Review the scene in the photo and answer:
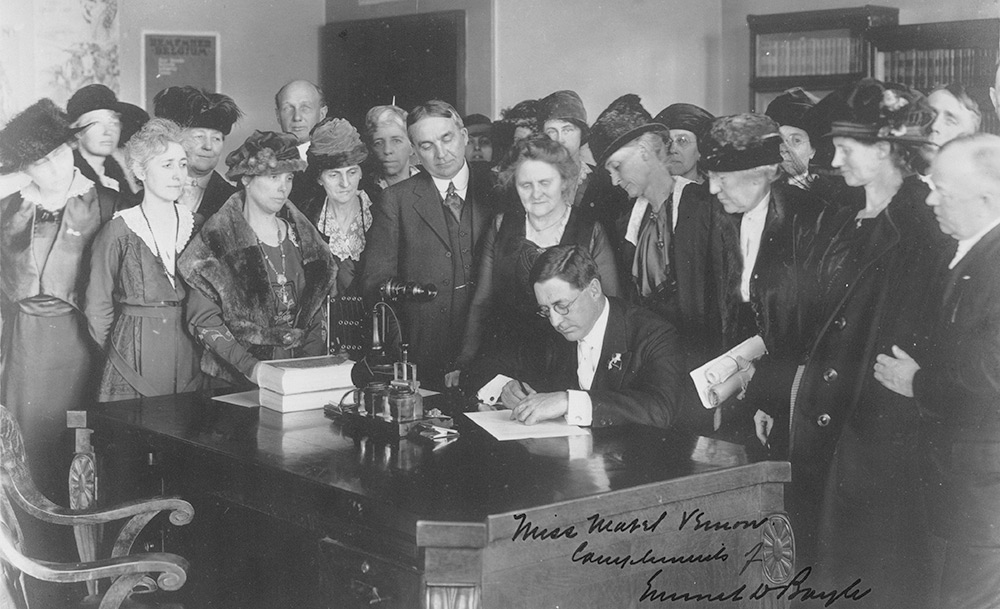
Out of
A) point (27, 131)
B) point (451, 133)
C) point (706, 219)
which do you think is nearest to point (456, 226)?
point (451, 133)

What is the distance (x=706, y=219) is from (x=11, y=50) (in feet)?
9.09

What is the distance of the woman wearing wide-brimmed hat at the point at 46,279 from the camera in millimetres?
4543

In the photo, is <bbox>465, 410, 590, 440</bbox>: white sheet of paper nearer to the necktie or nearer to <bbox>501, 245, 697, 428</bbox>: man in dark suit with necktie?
<bbox>501, 245, 697, 428</bbox>: man in dark suit with necktie

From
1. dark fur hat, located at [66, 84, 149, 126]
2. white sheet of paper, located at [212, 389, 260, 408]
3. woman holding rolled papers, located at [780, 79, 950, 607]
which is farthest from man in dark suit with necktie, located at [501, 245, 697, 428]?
dark fur hat, located at [66, 84, 149, 126]

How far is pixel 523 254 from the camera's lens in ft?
15.6

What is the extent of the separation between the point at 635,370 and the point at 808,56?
119 centimetres

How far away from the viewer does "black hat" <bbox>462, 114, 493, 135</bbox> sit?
15.6ft

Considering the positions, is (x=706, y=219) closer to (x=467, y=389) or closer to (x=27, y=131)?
(x=467, y=389)

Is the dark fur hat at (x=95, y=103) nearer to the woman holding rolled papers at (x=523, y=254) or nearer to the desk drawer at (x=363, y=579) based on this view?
the woman holding rolled papers at (x=523, y=254)

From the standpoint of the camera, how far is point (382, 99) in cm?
502

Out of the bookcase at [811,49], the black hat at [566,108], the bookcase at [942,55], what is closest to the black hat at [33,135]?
the black hat at [566,108]

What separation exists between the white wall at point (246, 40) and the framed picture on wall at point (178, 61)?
3 centimetres

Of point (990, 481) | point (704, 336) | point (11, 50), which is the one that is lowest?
point (990, 481)

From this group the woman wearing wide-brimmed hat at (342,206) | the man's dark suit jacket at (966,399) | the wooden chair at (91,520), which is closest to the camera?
the wooden chair at (91,520)
